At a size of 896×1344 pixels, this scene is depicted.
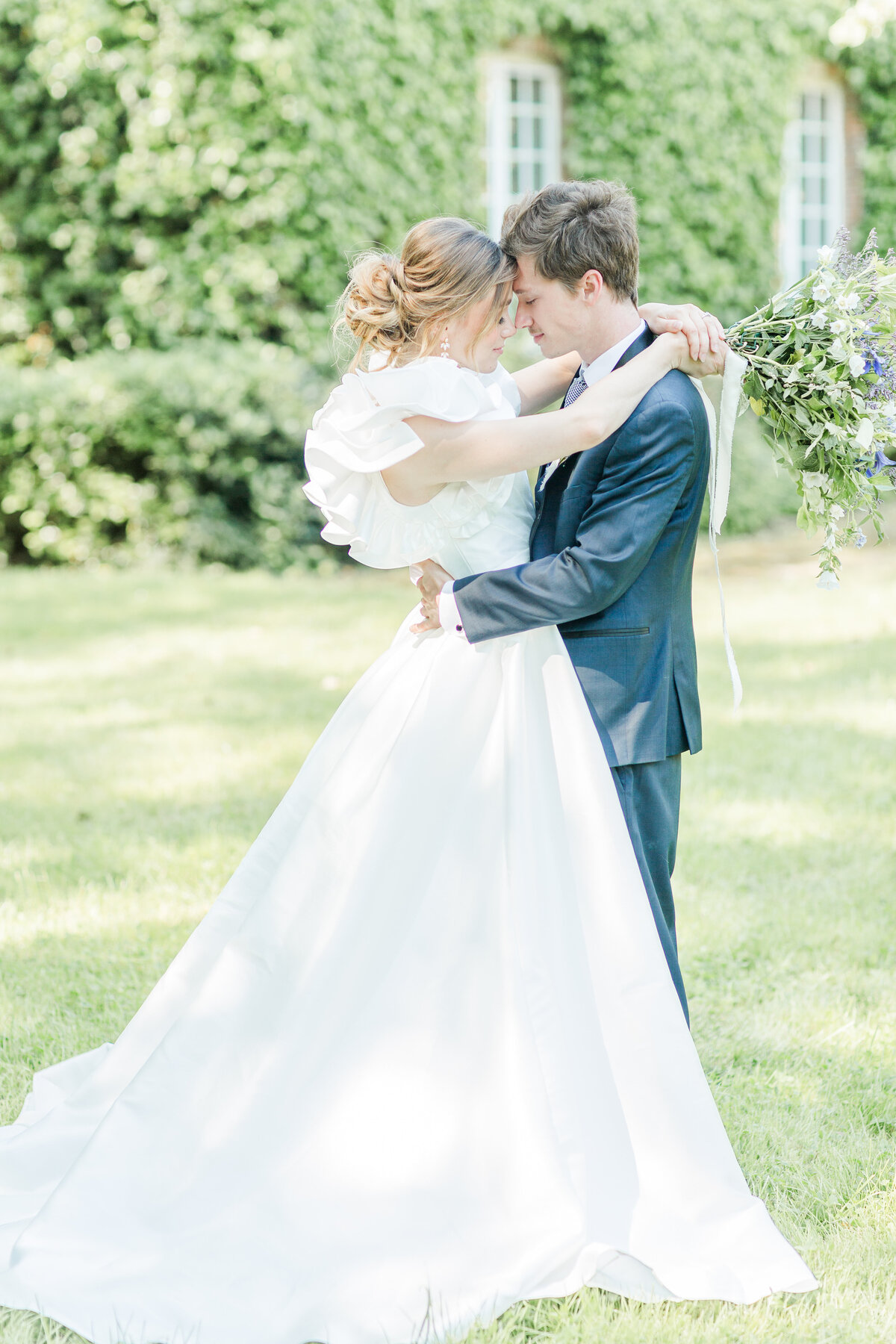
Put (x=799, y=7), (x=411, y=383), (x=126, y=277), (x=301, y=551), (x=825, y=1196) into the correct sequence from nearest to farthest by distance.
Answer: (x=411, y=383) < (x=825, y=1196) < (x=301, y=551) < (x=126, y=277) < (x=799, y=7)

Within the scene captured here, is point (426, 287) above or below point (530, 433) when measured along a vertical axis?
above

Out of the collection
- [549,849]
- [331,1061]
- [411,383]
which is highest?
[411,383]

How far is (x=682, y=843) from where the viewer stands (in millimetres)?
5062

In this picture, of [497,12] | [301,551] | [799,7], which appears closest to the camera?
[301,551]

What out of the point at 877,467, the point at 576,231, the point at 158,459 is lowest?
the point at 158,459

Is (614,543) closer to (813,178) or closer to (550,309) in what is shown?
(550,309)

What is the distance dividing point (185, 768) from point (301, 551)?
4.75 meters

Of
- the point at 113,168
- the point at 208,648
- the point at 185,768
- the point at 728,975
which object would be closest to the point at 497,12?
the point at 113,168

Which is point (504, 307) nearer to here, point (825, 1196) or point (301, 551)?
point (825, 1196)

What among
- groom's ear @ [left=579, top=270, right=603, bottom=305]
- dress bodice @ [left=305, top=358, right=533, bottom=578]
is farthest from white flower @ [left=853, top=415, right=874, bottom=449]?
dress bodice @ [left=305, top=358, right=533, bottom=578]

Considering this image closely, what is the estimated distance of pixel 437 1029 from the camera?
104 inches

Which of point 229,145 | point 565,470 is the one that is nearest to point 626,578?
point 565,470

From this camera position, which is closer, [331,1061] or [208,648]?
[331,1061]

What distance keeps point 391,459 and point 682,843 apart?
2.85 meters
